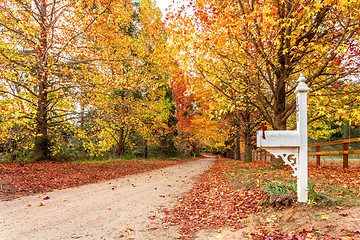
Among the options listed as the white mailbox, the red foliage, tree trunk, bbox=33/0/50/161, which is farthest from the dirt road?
tree trunk, bbox=33/0/50/161

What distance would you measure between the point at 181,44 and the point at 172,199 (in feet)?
15.5

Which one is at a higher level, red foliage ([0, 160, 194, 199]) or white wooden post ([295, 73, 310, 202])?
white wooden post ([295, 73, 310, 202])

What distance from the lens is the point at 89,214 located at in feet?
15.1

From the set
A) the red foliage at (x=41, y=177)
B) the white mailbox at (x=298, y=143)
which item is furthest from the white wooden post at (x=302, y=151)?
the red foliage at (x=41, y=177)

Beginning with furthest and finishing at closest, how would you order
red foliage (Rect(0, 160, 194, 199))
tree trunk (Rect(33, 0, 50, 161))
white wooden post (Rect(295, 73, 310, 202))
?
1. tree trunk (Rect(33, 0, 50, 161))
2. red foliage (Rect(0, 160, 194, 199))
3. white wooden post (Rect(295, 73, 310, 202))

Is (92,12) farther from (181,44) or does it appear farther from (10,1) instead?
(181,44)

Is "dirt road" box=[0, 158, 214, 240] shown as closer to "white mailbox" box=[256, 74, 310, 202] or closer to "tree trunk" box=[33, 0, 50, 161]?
"white mailbox" box=[256, 74, 310, 202]

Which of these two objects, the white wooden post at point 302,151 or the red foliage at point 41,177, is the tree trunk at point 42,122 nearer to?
the red foliage at point 41,177

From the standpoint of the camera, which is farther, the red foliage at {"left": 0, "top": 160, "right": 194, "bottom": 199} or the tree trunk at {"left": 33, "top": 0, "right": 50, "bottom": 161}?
the tree trunk at {"left": 33, "top": 0, "right": 50, "bottom": 161}

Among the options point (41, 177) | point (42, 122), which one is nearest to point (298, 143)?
point (41, 177)

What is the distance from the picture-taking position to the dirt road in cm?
363

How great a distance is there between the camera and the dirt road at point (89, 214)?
3632 millimetres

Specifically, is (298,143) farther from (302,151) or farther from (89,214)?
(89,214)

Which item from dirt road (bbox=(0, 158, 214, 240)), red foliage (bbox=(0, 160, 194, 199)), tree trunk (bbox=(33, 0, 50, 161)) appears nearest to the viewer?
dirt road (bbox=(0, 158, 214, 240))
